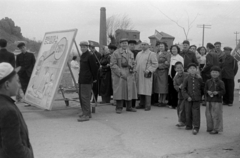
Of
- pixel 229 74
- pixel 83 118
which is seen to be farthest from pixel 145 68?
pixel 229 74

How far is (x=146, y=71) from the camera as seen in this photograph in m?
8.10

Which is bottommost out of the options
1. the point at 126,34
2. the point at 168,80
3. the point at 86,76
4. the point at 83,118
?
the point at 83,118

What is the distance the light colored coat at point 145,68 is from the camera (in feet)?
26.9

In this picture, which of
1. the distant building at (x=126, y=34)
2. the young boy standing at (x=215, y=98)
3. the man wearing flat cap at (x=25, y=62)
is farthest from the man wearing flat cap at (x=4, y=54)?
the distant building at (x=126, y=34)

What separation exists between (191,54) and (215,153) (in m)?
4.53

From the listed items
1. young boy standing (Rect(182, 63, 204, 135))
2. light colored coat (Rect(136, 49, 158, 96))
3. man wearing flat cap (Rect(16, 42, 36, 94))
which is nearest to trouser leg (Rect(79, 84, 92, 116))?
light colored coat (Rect(136, 49, 158, 96))

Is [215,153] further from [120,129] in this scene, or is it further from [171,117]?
[171,117]

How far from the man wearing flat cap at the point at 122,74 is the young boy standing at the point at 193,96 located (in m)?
2.19

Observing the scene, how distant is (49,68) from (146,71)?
265 centimetres

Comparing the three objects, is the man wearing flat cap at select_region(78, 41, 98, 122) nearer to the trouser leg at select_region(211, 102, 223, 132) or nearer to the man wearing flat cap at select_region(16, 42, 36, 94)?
the man wearing flat cap at select_region(16, 42, 36, 94)

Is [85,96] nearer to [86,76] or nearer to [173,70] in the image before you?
[86,76]

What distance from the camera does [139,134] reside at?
18.5 ft

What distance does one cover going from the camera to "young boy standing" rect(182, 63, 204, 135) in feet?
19.0

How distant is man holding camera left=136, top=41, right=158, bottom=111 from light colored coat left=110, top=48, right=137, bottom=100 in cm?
48
